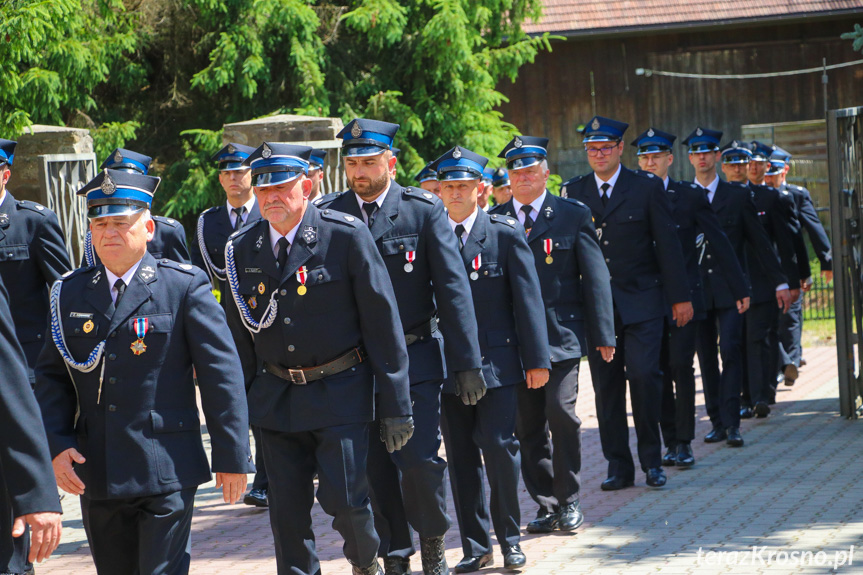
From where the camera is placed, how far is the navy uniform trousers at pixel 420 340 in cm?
607

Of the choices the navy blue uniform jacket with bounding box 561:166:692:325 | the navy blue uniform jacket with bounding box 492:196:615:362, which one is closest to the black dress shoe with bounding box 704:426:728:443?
the navy blue uniform jacket with bounding box 561:166:692:325

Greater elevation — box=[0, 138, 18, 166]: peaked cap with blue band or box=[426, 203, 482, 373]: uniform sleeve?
box=[0, 138, 18, 166]: peaked cap with blue band

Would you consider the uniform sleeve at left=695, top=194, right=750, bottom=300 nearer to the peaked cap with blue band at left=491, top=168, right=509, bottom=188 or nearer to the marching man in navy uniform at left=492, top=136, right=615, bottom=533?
the marching man in navy uniform at left=492, top=136, right=615, bottom=533

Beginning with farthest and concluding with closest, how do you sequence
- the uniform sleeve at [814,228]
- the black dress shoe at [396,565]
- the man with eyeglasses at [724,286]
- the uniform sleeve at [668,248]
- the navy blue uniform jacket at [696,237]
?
the uniform sleeve at [814,228] < the man with eyeglasses at [724,286] < the navy blue uniform jacket at [696,237] < the uniform sleeve at [668,248] < the black dress shoe at [396,565]

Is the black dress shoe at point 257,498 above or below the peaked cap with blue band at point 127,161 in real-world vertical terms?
below

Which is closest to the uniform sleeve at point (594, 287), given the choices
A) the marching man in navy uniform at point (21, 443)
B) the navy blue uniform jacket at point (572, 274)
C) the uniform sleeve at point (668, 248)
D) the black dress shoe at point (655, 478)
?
the navy blue uniform jacket at point (572, 274)

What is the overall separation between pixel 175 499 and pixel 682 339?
17.8 ft

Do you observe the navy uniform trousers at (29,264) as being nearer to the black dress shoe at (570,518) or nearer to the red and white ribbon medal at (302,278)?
the red and white ribbon medal at (302,278)

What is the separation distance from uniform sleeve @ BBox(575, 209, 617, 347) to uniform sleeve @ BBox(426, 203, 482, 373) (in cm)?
158

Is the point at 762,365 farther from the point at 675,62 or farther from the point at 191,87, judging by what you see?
the point at 675,62

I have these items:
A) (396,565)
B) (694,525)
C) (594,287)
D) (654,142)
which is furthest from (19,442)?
(654,142)

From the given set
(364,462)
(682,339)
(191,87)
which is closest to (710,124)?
(191,87)

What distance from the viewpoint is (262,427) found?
5.48 m

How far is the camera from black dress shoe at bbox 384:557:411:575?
20.7ft
